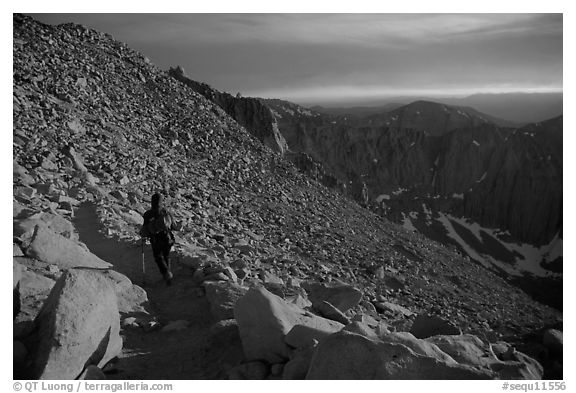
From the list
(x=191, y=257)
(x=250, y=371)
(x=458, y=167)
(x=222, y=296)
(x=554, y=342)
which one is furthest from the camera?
(x=458, y=167)

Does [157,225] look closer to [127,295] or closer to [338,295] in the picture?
[127,295]

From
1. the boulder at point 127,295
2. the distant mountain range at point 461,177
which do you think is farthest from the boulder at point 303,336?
the distant mountain range at point 461,177

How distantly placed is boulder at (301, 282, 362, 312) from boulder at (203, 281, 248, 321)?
230 centimetres

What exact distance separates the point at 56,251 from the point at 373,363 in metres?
6.00

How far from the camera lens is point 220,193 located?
19.2m

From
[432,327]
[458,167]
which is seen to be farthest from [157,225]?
[458,167]

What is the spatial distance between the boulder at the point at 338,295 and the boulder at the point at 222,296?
230 cm

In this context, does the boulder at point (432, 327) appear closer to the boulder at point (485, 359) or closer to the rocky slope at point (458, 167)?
the boulder at point (485, 359)

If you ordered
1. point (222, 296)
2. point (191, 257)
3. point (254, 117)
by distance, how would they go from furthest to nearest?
1. point (254, 117)
2. point (191, 257)
3. point (222, 296)

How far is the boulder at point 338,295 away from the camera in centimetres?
911

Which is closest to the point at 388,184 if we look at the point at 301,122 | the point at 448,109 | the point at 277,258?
the point at 301,122

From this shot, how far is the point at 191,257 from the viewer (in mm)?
9172

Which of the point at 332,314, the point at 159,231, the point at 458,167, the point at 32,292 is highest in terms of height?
the point at 159,231

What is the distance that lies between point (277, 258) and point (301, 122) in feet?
381
